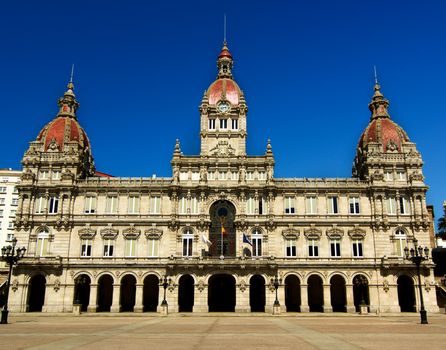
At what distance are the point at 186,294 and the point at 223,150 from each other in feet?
73.8

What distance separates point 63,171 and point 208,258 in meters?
25.6

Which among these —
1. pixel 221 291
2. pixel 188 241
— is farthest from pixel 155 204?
pixel 221 291

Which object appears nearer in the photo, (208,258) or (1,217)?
(208,258)

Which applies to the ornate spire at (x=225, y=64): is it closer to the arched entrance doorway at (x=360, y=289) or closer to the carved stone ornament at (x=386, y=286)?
the arched entrance doorway at (x=360, y=289)

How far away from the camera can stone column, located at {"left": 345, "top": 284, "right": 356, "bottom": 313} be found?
6197 centimetres

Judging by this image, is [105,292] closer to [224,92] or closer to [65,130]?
[65,130]

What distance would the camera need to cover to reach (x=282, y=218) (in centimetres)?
6588

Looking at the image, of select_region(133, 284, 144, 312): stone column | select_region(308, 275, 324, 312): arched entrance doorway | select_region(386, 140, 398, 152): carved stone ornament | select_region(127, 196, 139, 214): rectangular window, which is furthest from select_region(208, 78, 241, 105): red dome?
select_region(133, 284, 144, 312): stone column

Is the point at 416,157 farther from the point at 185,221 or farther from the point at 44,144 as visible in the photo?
the point at 44,144

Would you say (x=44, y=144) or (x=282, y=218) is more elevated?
(x=44, y=144)

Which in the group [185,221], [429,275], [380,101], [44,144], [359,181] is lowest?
[429,275]

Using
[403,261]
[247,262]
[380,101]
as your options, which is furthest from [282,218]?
[380,101]

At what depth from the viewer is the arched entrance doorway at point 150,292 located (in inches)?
2637

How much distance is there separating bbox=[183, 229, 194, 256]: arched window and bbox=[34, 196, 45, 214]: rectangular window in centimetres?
2141
